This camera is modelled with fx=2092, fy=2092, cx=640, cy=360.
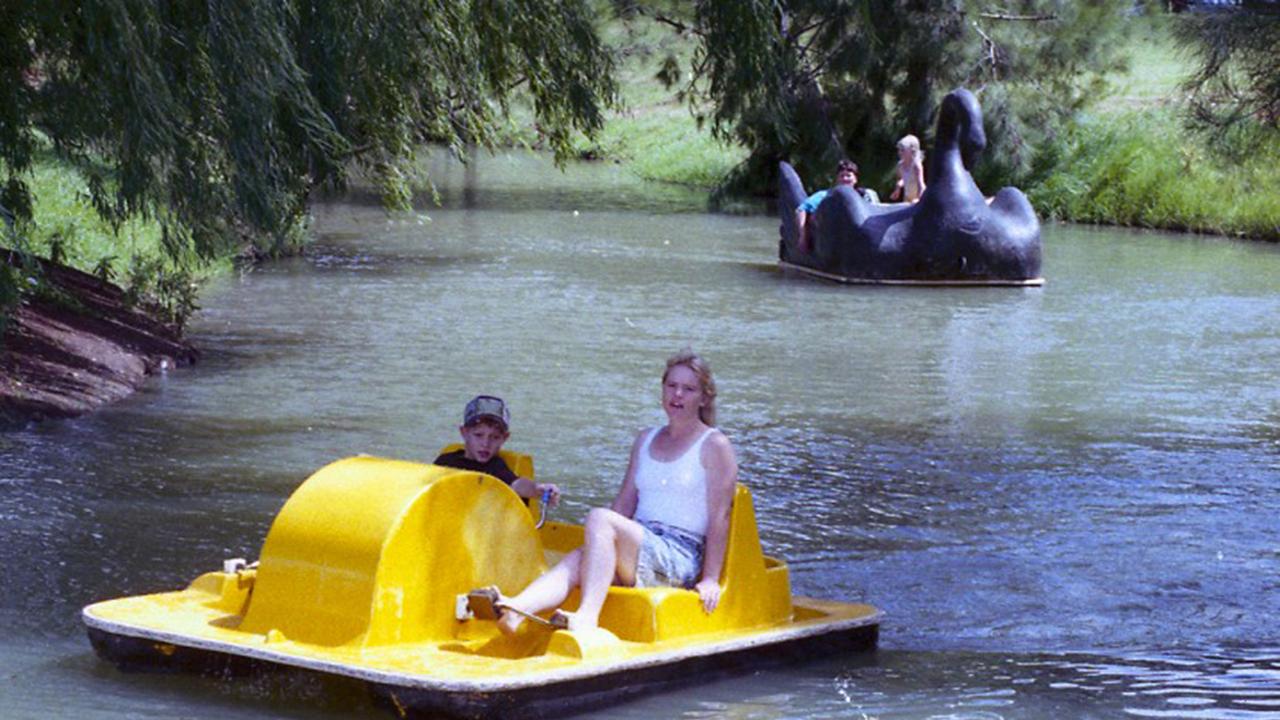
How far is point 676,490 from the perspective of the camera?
7.55m

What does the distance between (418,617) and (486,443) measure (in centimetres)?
119

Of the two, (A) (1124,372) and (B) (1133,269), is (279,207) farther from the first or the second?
(B) (1133,269)

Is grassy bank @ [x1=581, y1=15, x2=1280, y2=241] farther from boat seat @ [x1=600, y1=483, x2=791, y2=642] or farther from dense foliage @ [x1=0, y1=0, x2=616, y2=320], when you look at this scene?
boat seat @ [x1=600, y1=483, x2=791, y2=642]

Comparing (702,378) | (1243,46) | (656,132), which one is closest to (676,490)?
(702,378)

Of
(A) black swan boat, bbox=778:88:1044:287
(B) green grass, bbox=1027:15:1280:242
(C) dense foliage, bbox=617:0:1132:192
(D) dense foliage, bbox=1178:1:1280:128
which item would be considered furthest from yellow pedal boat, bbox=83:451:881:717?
(C) dense foliage, bbox=617:0:1132:192

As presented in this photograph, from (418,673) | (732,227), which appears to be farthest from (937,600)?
(732,227)

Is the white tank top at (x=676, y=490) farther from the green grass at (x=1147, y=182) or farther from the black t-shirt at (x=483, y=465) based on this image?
the green grass at (x=1147, y=182)

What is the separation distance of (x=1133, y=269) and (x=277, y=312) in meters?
11.3

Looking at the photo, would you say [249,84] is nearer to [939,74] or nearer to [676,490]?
[676,490]

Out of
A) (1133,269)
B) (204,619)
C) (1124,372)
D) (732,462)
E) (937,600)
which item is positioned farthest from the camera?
(1133,269)

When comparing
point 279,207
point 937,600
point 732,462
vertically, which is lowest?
point 937,600

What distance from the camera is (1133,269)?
83.7 feet

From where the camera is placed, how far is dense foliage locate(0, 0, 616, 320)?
838cm

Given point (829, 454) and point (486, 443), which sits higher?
point (486, 443)
